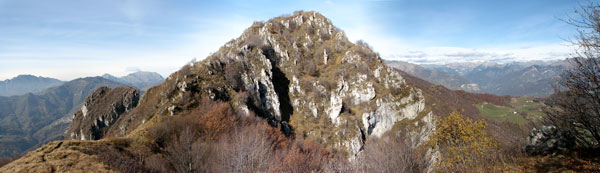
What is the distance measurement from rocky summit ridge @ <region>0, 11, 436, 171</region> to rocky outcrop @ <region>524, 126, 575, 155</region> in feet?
104

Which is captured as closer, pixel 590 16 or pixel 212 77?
pixel 590 16

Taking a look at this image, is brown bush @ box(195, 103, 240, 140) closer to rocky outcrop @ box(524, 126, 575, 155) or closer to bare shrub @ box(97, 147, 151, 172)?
bare shrub @ box(97, 147, 151, 172)

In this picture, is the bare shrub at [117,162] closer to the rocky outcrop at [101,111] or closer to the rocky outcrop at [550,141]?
the rocky outcrop at [550,141]

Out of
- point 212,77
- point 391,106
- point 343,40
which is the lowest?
point 391,106

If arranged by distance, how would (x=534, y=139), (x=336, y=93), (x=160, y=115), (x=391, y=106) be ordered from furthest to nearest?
(x=336, y=93), (x=391, y=106), (x=160, y=115), (x=534, y=139)

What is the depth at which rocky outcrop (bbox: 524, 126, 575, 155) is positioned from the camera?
1377 cm

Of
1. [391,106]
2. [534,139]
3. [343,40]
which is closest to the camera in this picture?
[534,139]

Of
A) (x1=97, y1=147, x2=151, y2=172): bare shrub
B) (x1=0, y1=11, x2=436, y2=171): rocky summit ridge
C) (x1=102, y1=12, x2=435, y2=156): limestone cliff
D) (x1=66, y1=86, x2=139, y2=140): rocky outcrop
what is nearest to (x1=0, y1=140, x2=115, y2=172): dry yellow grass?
(x1=97, y1=147, x2=151, y2=172): bare shrub

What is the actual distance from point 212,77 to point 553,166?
53487 mm

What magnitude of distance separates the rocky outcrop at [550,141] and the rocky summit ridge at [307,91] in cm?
3175

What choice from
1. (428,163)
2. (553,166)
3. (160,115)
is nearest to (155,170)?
(160,115)

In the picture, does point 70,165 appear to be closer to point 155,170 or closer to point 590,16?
point 155,170

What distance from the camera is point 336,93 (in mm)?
63688

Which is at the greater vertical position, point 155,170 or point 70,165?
point 70,165
